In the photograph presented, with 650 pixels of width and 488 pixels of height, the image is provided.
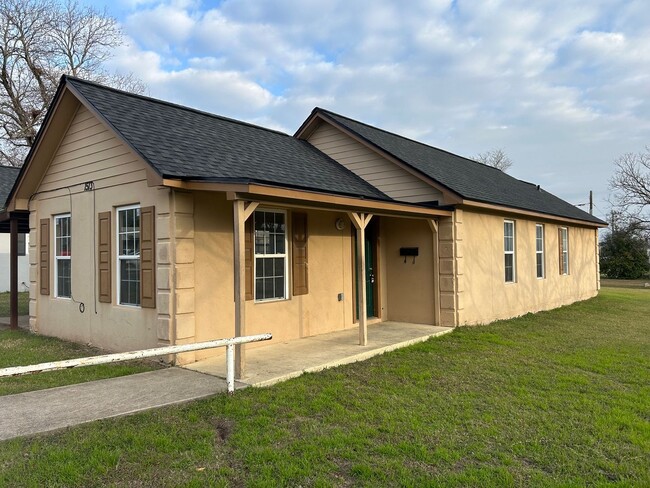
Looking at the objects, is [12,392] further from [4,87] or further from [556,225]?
[4,87]

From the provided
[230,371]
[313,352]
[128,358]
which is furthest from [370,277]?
[128,358]

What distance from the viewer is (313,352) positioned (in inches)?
281

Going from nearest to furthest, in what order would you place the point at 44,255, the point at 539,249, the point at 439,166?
the point at 44,255 → the point at 439,166 → the point at 539,249

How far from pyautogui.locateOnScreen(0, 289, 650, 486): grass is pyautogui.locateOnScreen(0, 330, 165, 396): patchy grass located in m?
1.84

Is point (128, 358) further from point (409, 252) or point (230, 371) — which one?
point (409, 252)

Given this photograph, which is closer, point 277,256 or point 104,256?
point 104,256

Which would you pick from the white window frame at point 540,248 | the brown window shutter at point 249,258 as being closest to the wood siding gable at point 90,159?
the brown window shutter at point 249,258

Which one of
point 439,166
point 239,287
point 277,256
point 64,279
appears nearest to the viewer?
point 239,287

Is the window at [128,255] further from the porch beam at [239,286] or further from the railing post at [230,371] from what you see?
the railing post at [230,371]

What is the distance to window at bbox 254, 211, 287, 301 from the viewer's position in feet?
25.2

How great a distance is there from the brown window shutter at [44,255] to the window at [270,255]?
4325 millimetres

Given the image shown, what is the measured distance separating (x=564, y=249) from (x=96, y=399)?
47.6ft

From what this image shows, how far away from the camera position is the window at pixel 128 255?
23.5 feet

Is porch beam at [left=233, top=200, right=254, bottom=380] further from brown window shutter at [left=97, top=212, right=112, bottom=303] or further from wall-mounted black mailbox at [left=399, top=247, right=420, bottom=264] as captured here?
wall-mounted black mailbox at [left=399, top=247, right=420, bottom=264]
